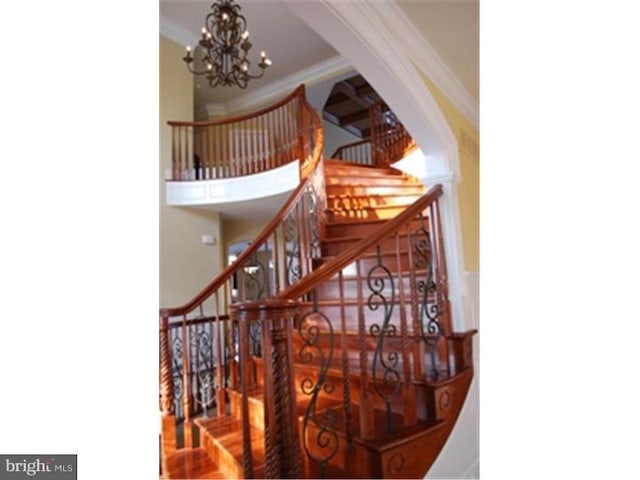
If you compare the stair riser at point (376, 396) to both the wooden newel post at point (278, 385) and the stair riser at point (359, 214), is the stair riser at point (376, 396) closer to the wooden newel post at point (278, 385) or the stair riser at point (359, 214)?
the wooden newel post at point (278, 385)

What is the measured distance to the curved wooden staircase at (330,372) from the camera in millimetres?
1442

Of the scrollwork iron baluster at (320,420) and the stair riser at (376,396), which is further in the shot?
the stair riser at (376,396)

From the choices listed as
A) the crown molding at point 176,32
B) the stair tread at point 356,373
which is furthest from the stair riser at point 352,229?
the crown molding at point 176,32

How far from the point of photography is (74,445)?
2.19 feet

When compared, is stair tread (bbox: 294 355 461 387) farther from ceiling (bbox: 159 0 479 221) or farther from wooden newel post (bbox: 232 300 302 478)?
ceiling (bbox: 159 0 479 221)

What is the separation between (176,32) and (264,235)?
12.6ft

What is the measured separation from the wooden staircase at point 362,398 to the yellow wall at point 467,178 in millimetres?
328

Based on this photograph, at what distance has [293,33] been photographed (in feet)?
17.9

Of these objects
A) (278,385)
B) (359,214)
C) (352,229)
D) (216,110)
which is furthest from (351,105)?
(278,385)

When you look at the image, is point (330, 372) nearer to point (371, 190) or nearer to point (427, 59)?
point (427, 59)
